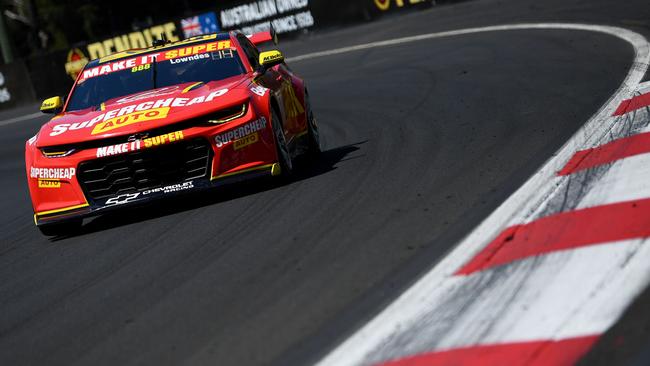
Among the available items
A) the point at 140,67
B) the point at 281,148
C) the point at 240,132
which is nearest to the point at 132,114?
the point at 240,132

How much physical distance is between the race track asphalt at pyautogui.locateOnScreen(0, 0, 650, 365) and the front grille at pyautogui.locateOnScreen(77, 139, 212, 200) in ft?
0.94

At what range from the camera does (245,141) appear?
8.52 metres

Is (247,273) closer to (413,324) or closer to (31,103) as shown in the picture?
(413,324)

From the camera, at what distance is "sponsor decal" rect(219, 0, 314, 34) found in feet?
89.2

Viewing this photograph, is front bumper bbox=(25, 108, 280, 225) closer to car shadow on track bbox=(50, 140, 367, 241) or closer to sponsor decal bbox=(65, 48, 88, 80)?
car shadow on track bbox=(50, 140, 367, 241)

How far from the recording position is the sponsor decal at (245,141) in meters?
8.48

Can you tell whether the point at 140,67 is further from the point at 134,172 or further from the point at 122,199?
the point at 122,199

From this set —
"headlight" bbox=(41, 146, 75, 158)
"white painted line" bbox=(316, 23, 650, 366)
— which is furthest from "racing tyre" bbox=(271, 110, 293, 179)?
"white painted line" bbox=(316, 23, 650, 366)

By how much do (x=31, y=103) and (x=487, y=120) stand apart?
63.1ft

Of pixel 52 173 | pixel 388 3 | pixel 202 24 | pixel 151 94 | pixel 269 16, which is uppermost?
pixel 151 94

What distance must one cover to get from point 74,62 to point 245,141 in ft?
69.1

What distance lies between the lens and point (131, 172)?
8.41 meters

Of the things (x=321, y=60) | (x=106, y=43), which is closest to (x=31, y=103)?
(x=106, y=43)

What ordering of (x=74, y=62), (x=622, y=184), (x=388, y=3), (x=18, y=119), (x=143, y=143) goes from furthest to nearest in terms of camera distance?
(x=74, y=62) → (x=388, y=3) → (x=18, y=119) → (x=143, y=143) → (x=622, y=184)
